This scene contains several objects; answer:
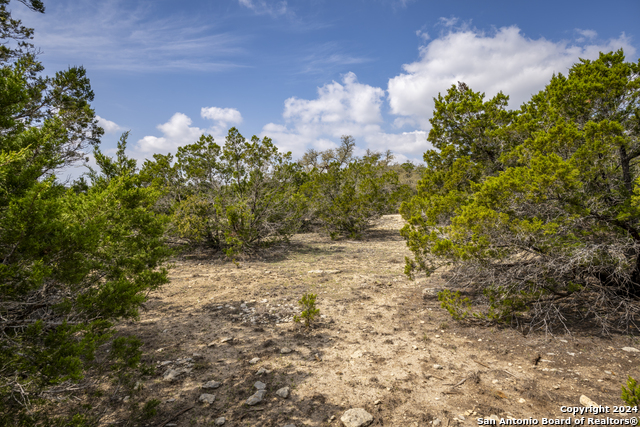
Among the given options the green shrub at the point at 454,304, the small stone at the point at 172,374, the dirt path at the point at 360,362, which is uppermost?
the green shrub at the point at 454,304

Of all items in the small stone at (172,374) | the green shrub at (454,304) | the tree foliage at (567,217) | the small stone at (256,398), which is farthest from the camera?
the green shrub at (454,304)

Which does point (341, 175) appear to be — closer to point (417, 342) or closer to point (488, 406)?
point (417, 342)

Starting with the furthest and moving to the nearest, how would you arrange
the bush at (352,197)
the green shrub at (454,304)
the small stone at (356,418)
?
1. the bush at (352,197)
2. the green shrub at (454,304)
3. the small stone at (356,418)

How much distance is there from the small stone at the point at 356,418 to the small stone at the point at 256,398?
2.95 feet

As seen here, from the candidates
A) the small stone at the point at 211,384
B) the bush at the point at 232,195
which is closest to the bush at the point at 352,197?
the bush at the point at 232,195

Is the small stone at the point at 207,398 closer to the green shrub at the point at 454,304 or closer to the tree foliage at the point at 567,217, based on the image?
the green shrub at the point at 454,304

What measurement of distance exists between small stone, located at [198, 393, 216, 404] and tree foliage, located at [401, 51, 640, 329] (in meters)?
3.69

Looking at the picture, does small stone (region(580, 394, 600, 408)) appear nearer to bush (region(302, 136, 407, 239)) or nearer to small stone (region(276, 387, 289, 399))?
small stone (region(276, 387, 289, 399))

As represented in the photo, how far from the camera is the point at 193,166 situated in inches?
437

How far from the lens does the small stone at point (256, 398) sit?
3.09m

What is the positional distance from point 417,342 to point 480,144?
467cm

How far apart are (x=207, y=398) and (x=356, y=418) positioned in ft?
5.20

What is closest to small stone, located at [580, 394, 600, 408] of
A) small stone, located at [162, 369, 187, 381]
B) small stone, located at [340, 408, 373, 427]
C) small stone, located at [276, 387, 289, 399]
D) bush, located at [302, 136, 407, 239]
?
small stone, located at [340, 408, 373, 427]

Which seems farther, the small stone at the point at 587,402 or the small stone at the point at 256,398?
the small stone at the point at 256,398
